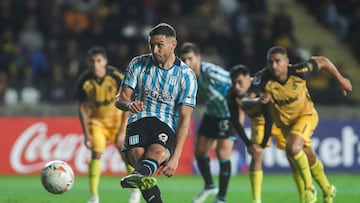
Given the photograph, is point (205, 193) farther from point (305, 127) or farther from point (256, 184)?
point (305, 127)

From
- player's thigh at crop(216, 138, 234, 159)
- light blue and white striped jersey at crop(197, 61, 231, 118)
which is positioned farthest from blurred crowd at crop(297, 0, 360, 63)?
player's thigh at crop(216, 138, 234, 159)

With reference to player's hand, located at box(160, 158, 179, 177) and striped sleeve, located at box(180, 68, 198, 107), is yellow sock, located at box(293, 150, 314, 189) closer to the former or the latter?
striped sleeve, located at box(180, 68, 198, 107)

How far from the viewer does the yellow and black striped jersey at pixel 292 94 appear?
11.9m

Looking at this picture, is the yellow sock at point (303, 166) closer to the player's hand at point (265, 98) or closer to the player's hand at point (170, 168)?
the player's hand at point (265, 98)

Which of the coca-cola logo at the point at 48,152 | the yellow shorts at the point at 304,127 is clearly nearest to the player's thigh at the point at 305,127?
the yellow shorts at the point at 304,127

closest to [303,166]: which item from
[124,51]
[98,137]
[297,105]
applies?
[297,105]

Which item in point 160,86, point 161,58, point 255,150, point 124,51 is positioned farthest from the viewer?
point 124,51

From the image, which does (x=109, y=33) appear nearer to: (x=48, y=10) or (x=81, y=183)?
(x=48, y=10)

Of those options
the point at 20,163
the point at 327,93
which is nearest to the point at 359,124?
the point at 327,93

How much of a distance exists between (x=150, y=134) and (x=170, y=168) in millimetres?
597

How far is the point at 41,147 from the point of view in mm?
18594

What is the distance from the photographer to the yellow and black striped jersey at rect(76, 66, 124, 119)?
1366 cm

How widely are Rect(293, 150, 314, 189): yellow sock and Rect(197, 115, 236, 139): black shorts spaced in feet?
5.79

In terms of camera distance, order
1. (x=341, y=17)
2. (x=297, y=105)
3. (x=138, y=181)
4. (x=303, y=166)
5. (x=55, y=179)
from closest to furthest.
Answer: (x=138, y=181), (x=55, y=179), (x=303, y=166), (x=297, y=105), (x=341, y=17)
